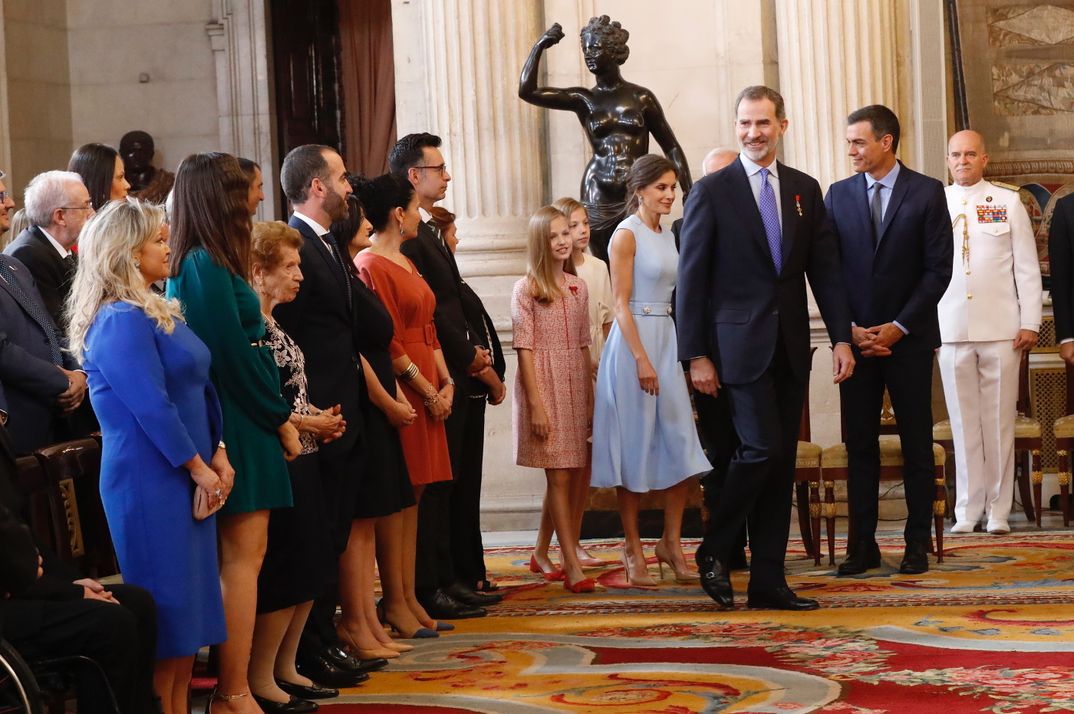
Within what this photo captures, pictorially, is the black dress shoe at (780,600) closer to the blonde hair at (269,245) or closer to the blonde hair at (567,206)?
the blonde hair at (567,206)

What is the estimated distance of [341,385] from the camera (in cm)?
480

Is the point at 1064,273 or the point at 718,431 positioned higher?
the point at 1064,273

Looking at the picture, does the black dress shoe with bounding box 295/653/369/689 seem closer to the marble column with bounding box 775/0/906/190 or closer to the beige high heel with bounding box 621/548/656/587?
the beige high heel with bounding box 621/548/656/587

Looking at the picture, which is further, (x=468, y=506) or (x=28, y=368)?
(x=468, y=506)

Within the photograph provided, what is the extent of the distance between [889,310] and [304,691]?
2.96 m

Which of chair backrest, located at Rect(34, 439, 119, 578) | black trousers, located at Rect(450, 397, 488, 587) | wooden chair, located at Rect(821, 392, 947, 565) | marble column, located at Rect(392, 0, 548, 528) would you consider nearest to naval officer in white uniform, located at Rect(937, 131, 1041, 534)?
wooden chair, located at Rect(821, 392, 947, 565)

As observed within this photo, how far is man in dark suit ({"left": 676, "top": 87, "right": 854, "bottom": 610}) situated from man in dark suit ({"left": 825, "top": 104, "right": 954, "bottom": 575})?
705 millimetres

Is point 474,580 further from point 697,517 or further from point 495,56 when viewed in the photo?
point 495,56

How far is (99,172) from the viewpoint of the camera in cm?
589

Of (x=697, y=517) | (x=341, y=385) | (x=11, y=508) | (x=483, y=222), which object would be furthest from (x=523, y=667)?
(x=483, y=222)

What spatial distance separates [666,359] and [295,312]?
87.3 inches

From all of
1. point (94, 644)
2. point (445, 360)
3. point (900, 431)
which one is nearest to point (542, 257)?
point (445, 360)

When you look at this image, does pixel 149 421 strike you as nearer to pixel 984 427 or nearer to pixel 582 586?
pixel 582 586

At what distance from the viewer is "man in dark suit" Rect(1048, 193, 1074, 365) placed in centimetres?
698
